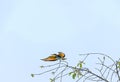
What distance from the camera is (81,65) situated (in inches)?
200

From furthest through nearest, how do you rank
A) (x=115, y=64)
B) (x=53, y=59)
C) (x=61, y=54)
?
(x=115, y=64), (x=61, y=54), (x=53, y=59)

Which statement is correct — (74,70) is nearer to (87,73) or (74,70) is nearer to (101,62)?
(87,73)

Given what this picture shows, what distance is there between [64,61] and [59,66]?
107mm

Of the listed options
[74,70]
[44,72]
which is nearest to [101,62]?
[74,70]

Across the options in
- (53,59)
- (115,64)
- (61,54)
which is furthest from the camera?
(115,64)

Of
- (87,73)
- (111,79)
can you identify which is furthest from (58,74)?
(111,79)

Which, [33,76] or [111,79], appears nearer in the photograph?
[111,79]

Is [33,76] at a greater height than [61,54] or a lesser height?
lesser

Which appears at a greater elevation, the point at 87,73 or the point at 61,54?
the point at 61,54

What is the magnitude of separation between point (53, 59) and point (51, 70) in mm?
532

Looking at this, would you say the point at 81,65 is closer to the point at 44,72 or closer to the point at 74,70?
the point at 74,70

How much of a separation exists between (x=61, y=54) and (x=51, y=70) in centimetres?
35

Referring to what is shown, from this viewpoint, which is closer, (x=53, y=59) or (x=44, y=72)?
(x=53, y=59)

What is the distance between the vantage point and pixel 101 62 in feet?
17.5
